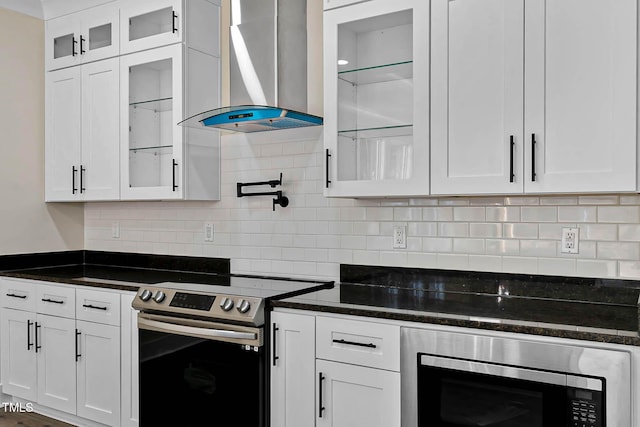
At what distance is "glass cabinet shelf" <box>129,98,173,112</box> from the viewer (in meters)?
3.55

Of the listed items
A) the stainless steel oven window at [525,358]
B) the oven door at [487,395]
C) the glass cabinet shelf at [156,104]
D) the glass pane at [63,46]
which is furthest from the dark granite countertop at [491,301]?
the glass pane at [63,46]

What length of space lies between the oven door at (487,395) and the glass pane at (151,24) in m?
2.51

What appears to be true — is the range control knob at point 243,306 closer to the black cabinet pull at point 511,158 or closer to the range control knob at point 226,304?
the range control knob at point 226,304

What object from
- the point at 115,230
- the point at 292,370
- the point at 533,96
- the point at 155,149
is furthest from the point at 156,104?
the point at 533,96

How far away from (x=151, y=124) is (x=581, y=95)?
2.51 m

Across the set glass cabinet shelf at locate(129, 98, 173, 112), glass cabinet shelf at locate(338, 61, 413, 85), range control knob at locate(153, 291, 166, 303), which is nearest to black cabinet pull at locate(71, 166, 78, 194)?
glass cabinet shelf at locate(129, 98, 173, 112)

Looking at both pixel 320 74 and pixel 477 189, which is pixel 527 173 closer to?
pixel 477 189

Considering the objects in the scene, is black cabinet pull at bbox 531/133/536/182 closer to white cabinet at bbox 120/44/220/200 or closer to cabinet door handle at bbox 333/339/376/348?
cabinet door handle at bbox 333/339/376/348

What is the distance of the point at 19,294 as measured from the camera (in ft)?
12.2

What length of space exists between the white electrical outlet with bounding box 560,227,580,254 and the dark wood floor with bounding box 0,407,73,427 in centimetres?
305

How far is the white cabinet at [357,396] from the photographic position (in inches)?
92.0

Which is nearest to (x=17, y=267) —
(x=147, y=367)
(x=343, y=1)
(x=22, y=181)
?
(x=22, y=181)

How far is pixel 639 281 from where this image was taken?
8.00 ft

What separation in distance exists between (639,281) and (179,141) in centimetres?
252
